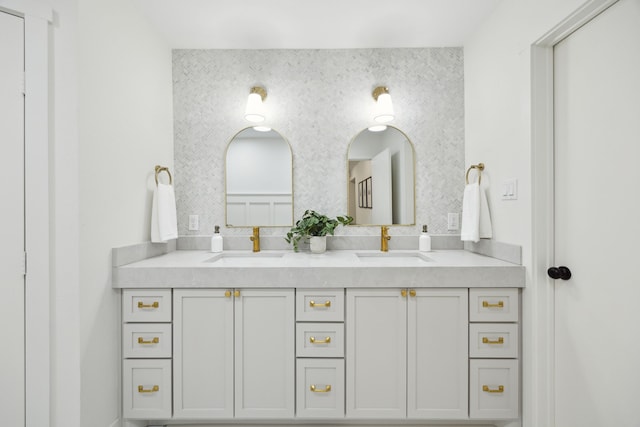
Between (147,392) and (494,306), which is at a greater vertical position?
(494,306)

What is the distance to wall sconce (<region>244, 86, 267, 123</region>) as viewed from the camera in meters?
2.04

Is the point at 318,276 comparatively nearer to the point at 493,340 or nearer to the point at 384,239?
the point at 384,239

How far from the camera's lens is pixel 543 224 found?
141cm

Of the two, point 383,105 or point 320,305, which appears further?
point 383,105

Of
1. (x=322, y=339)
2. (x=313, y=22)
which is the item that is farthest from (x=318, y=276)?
(x=313, y=22)

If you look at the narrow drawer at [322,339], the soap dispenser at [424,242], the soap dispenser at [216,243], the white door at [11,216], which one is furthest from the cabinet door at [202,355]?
the soap dispenser at [424,242]

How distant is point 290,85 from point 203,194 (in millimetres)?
1002

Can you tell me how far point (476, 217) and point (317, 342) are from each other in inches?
47.1

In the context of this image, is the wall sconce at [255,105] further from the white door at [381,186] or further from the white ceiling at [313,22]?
the white door at [381,186]

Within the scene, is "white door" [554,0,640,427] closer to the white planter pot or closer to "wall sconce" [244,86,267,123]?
the white planter pot

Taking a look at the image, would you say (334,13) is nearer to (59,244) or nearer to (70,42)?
(70,42)

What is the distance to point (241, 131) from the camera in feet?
6.97

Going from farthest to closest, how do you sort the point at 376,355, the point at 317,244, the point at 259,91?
the point at 259,91, the point at 317,244, the point at 376,355

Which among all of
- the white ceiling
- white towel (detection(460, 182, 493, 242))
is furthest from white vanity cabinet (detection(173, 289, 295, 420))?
the white ceiling
